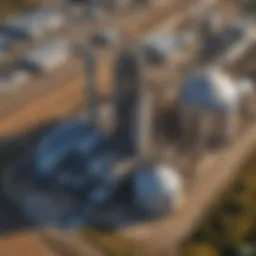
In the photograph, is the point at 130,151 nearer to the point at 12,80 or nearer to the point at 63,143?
the point at 63,143

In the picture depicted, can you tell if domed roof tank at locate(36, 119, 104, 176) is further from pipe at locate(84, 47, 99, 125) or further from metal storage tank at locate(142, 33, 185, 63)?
metal storage tank at locate(142, 33, 185, 63)

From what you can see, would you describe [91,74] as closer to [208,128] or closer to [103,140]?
[103,140]

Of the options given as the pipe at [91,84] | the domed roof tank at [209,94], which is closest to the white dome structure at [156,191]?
the domed roof tank at [209,94]

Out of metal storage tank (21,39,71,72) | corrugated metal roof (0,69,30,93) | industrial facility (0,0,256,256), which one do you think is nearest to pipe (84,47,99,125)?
industrial facility (0,0,256,256)

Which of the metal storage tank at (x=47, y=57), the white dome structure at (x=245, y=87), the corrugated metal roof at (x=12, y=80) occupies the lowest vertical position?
the white dome structure at (x=245, y=87)

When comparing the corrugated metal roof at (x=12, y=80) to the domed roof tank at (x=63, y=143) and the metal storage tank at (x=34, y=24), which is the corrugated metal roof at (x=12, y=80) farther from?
the domed roof tank at (x=63, y=143)

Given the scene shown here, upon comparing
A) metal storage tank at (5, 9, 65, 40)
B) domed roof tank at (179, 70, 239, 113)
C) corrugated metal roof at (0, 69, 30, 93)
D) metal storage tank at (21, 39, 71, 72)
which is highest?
metal storage tank at (5, 9, 65, 40)

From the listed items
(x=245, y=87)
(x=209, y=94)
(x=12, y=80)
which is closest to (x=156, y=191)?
(x=209, y=94)
